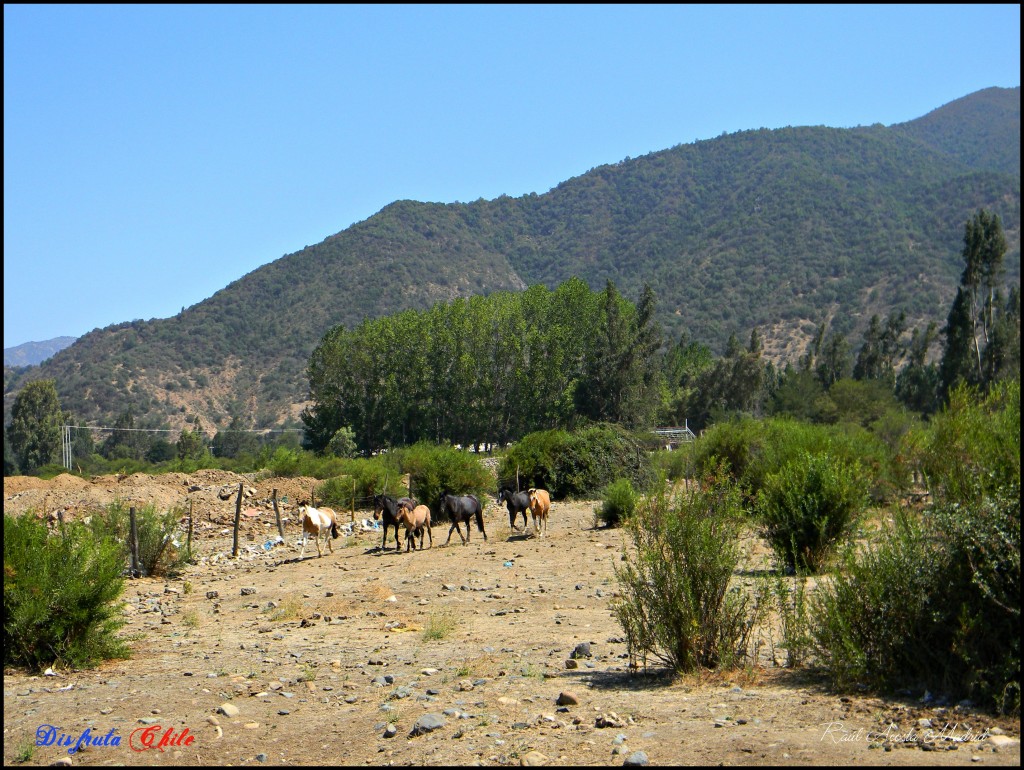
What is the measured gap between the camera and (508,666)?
1002 centimetres

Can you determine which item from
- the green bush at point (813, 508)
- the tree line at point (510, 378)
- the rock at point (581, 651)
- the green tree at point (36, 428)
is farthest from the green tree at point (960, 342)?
the green tree at point (36, 428)

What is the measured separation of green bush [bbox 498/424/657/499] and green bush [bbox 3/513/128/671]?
20.8 m

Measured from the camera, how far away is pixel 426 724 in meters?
7.81

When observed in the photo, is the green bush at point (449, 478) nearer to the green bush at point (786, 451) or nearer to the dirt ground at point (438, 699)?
the green bush at point (786, 451)

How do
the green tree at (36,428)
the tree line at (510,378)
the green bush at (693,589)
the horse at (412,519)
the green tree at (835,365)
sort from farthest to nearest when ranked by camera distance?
the green tree at (835,365) → the green tree at (36,428) → the tree line at (510,378) → the horse at (412,519) → the green bush at (693,589)

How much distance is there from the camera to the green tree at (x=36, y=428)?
72.2 meters

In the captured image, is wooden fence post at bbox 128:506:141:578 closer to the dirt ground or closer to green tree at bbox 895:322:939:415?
the dirt ground

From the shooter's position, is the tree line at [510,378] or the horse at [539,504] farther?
the tree line at [510,378]

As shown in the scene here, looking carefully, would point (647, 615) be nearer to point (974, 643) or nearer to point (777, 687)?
point (777, 687)

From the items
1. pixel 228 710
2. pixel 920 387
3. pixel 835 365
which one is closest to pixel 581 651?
pixel 228 710

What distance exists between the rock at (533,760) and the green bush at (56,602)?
6.24 metres

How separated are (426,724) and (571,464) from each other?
2459 cm

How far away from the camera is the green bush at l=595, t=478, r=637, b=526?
2295cm

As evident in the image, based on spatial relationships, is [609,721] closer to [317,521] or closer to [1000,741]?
[1000,741]
